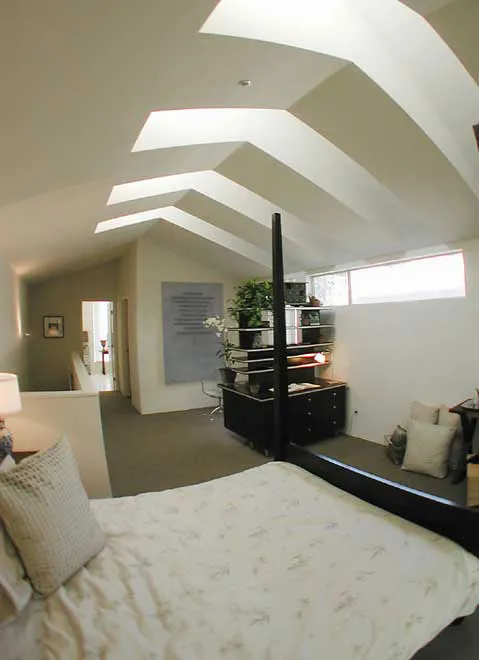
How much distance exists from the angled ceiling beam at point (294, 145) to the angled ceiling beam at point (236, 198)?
0.83 m

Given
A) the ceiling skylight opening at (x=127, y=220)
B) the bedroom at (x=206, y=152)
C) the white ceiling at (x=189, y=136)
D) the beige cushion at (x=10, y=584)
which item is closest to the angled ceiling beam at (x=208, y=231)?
the ceiling skylight opening at (x=127, y=220)

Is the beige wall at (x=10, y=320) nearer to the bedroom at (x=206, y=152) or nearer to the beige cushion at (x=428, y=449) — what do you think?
the bedroom at (x=206, y=152)

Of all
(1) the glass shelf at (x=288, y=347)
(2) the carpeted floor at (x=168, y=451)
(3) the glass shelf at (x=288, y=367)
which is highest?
(1) the glass shelf at (x=288, y=347)

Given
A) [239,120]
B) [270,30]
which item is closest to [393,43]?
[270,30]

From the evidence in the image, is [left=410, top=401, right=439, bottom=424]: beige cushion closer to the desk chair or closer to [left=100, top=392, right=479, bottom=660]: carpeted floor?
[left=100, top=392, right=479, bottom=660]: carpeted floor

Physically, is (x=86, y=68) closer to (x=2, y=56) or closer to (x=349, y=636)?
(x=2, y=56)

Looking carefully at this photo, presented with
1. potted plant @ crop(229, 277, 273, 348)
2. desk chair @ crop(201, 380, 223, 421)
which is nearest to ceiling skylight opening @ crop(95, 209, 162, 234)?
potted plant @ crop(229, 277, 273, 348)

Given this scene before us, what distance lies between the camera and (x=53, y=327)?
803cm

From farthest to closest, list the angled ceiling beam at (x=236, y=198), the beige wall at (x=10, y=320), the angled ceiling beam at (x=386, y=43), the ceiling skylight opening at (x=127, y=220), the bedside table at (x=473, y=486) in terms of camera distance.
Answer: the ceiling skylight opening at (x=127, y=220), the beige wall at (x=10, y=320), the angled ceiling beam at (x=236, y=198), the bedside table at (x=473, y=486), the angled ceiling beam at (x=386, y=43)

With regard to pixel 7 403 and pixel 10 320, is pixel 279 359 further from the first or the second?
pixel 10 320

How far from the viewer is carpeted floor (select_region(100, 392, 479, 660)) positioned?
362 centimetres

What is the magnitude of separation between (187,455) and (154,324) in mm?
2701

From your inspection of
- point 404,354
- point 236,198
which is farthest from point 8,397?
point 404,354

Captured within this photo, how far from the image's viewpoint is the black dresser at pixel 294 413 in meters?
4.34
